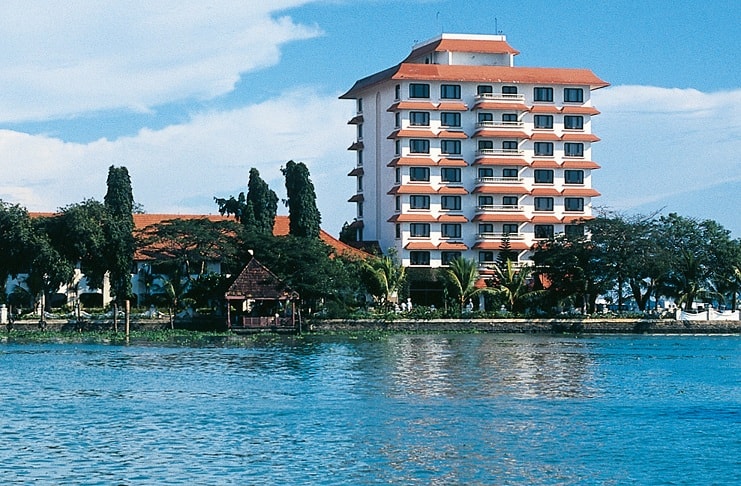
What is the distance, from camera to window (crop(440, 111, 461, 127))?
88.9m

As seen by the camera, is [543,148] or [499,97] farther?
[543,148]

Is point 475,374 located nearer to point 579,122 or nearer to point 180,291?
point 180,291

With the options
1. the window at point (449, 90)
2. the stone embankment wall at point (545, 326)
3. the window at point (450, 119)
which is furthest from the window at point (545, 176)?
the stone embankment wall at point (545, 326)

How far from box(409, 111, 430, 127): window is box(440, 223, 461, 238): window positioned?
7.90m

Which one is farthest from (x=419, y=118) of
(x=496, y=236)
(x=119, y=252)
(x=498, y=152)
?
(x=119, y=252)

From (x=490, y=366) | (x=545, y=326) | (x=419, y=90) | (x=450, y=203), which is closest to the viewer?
(x=490, y=366)

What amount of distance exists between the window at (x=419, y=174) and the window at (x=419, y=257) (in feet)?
18.3

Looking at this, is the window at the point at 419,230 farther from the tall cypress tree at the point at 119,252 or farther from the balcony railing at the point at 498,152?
the tall cypress tree at the point at 119,252

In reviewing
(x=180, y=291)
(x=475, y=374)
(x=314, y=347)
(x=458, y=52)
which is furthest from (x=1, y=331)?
(x=458, y=52)

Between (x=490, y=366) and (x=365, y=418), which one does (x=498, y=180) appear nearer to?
(x=490, y=366)

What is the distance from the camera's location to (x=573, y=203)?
90250mm

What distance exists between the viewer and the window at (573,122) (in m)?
90.4

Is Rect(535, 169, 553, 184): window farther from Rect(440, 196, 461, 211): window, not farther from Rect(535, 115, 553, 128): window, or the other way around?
Rect(440, 196, 461, 211): window

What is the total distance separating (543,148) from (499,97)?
5.33 meters
